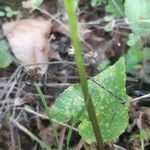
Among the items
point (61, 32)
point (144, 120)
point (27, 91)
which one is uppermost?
point (61, 32)

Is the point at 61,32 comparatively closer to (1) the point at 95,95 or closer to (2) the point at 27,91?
(2) the point at 27,91

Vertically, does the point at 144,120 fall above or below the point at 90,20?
below

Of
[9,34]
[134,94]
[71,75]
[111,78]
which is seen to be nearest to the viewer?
[111,78]

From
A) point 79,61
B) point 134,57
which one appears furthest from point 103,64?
point 79,61

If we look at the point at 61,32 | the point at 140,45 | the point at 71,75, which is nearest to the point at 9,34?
the point at 61,32

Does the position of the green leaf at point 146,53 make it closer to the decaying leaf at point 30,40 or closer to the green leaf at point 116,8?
the green leaf at point 116,8

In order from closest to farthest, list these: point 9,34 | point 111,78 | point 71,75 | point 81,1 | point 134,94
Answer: point 111,78, point 134,94, point 71,75, point 9,34, point 81,1
